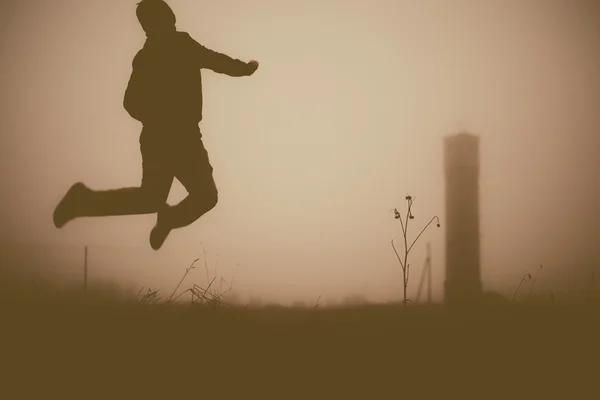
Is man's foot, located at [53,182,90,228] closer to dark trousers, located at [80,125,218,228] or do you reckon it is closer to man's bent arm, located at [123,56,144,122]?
dark trousers, located at [80,125,218,228]

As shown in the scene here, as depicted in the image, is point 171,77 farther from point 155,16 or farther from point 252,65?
point 252,65

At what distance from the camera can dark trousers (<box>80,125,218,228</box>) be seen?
4.53 m

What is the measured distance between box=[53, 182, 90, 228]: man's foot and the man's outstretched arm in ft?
5.73

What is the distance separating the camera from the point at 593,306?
5.79 m

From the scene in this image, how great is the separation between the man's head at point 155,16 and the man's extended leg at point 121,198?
1.18 meters

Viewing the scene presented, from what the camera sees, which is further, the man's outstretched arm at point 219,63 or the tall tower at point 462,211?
the tall tower at point 462,211

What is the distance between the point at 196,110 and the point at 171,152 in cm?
50

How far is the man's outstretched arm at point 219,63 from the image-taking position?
481 centimetres

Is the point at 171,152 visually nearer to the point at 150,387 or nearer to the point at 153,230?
the point at 153,230

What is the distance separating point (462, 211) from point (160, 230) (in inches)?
286

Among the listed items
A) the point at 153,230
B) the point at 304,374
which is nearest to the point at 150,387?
the point at 304,374

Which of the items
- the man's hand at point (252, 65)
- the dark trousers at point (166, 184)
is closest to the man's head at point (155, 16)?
the man's hand at point (252, 65)

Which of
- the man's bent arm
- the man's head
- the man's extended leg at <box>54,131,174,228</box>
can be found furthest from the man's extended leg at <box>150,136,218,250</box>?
the man's head

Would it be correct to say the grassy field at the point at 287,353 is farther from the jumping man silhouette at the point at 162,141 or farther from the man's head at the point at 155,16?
the man's head at the point at 155,16
